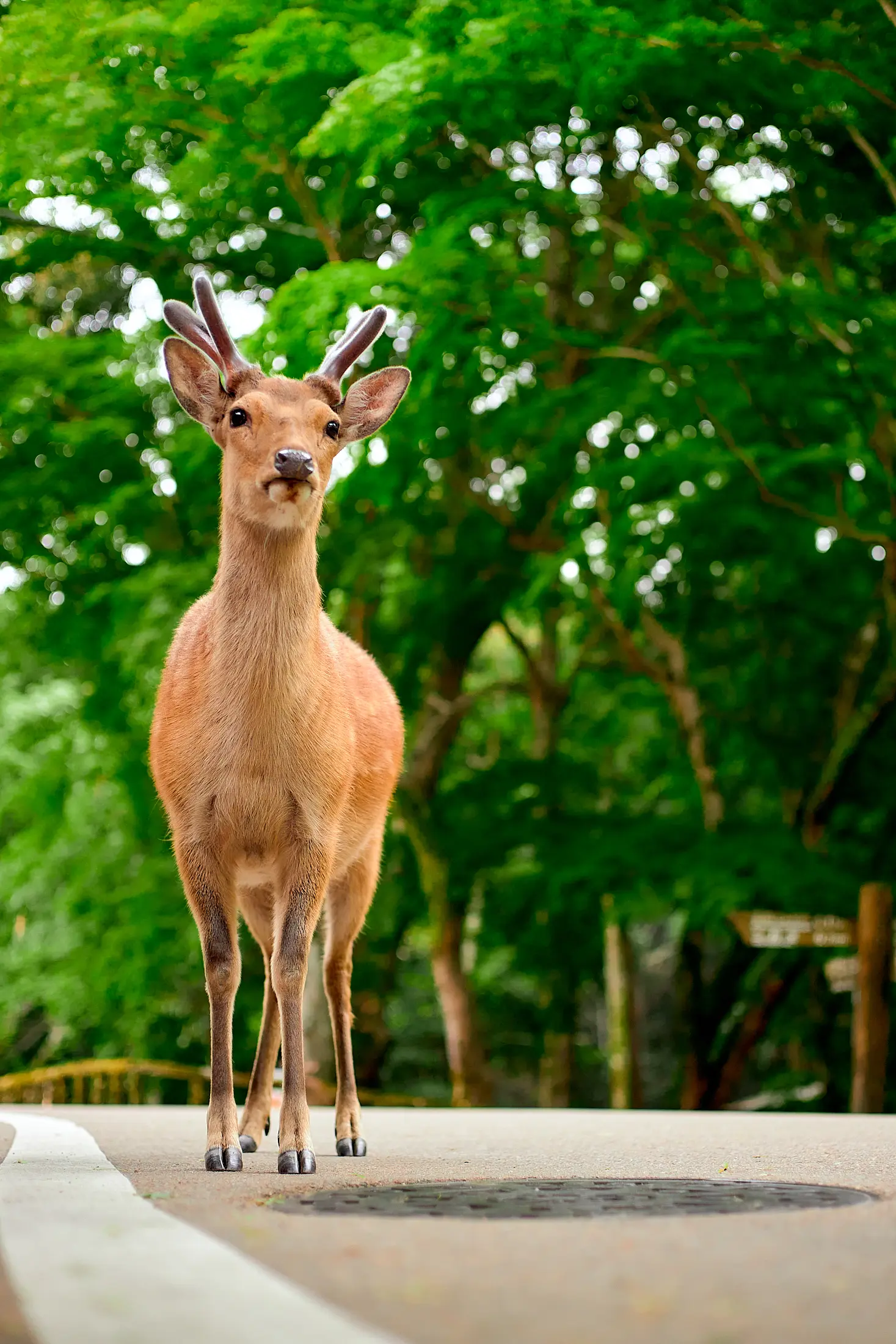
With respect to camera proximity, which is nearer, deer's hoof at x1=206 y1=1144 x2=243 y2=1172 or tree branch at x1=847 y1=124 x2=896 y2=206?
deer's hoof at x1=206 y1=1144 x2=243 y2=1172

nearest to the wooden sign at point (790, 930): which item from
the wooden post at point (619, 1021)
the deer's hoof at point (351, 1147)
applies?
the wooden post at point (619, 1021)

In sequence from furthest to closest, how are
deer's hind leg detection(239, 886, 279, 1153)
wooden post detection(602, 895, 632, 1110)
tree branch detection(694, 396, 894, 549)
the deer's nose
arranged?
wooden post detection(602, 895, 632, 1110) < tree branch detection(694, 396, 894, 549) < deer's hind leg detection(239, 886, 279, 1153) < the deer's nose

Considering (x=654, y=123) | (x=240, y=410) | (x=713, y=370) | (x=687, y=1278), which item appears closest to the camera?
(x=687, y=1278)

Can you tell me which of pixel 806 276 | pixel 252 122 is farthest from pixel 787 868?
pixel 252 122

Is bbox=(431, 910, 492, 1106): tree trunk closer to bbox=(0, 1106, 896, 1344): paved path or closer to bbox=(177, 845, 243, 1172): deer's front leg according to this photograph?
bbox=(177, 845, 243, 1172): deer's front leg

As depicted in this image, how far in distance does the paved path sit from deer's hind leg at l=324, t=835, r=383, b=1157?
1.07 m

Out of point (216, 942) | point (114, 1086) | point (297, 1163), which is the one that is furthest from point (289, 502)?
point (114, 1086)

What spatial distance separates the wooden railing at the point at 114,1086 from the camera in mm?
19578

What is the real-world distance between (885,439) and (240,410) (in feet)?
33.6

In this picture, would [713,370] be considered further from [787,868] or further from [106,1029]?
[106,1029]

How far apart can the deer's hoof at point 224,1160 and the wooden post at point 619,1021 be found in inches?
658

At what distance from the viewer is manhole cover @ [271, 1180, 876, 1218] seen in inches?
180

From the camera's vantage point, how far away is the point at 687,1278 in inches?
133

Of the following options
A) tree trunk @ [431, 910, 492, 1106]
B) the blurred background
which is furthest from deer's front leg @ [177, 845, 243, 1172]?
tree trunk @ [431, 910, 492, 1106]
